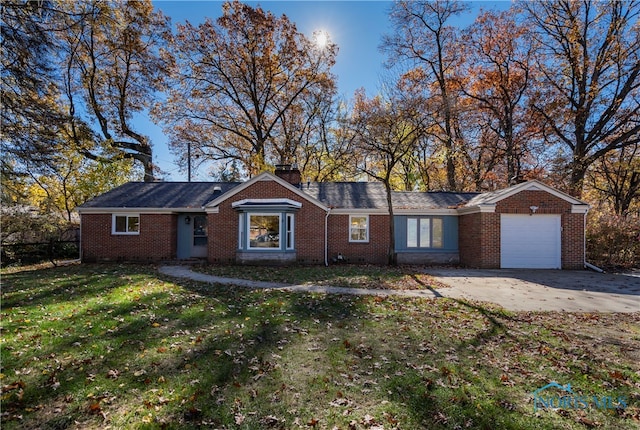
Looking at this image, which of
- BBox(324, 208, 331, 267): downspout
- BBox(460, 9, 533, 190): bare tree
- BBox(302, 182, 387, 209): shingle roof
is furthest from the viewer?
BBox(460, 9, 533, 190): bare tree

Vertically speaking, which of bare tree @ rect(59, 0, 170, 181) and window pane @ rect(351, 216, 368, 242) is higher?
bare tree @ rect(59, 0, 170, 181)

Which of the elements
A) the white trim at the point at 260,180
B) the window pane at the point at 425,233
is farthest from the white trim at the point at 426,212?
the white trim at the point at 260,180

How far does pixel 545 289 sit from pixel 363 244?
8282 mm

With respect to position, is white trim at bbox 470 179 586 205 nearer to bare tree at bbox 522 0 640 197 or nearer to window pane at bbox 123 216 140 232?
bare tree at bbox 522 0 640 197

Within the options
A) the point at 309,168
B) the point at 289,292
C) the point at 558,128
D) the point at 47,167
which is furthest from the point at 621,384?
the point at 309,168

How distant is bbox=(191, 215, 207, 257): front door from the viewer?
57.3ft

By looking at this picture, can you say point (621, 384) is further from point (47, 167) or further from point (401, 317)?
point (47, 167)

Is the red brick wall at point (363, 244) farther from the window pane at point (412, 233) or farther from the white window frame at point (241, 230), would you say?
the white window frame at point (241, 230)

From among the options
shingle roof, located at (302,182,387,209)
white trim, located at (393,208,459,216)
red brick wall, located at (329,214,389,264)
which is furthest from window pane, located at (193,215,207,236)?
white trim, located at (393,208,459,216)

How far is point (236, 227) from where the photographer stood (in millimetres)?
15961

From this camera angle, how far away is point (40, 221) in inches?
624

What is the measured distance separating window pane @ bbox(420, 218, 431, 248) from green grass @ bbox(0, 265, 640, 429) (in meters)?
9.16

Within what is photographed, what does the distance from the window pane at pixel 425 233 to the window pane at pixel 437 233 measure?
274 millimetres

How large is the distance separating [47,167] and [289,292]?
792 centimetres
